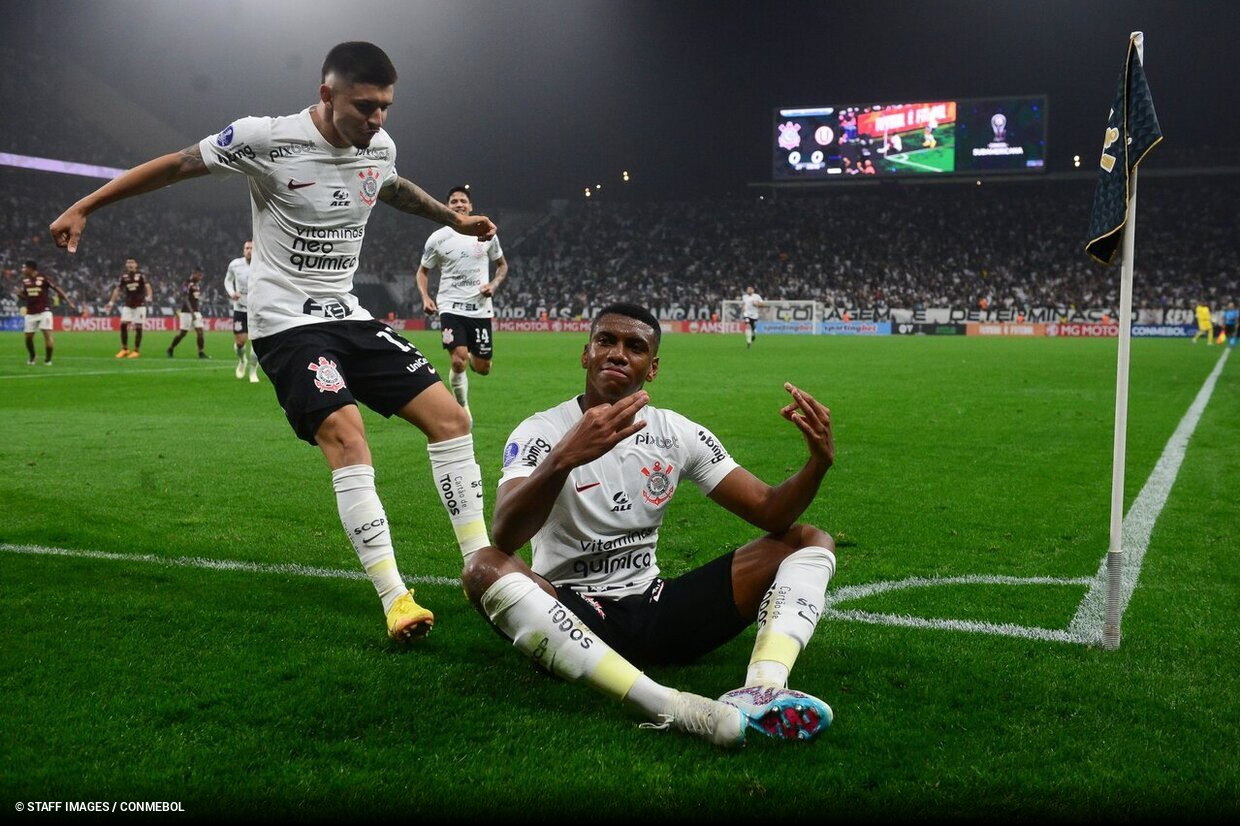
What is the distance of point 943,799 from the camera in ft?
8.77

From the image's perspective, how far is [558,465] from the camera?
3051mm

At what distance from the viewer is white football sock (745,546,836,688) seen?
3.22 m

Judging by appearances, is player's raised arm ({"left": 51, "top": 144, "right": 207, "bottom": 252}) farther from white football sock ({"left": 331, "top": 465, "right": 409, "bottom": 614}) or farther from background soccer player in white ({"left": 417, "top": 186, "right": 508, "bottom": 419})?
background soccer player in white ({"left": 417, "top": 186, "right": 508, "bottom": 419})

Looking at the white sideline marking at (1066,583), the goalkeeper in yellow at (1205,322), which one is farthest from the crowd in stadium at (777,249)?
the white sideline marking at (1066,583)

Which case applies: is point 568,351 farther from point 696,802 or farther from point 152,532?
point 696,802

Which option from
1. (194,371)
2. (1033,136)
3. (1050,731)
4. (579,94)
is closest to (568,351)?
(194,371)

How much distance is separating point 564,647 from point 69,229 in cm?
283

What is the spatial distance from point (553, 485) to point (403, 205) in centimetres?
264

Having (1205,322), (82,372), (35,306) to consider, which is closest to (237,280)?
(82,372)

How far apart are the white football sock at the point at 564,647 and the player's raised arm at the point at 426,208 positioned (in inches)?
98.8

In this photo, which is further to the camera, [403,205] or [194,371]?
[194,371]

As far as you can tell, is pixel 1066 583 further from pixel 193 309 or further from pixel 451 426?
pixel 193 309

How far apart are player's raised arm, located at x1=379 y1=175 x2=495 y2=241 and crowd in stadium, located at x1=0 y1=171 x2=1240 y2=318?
45825mm

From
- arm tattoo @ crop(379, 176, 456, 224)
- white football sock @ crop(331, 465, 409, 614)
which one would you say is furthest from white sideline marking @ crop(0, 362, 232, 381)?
white football sock @ crop(331, 465, 409, 614)
